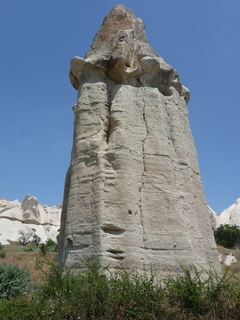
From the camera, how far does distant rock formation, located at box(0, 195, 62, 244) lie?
134 feet

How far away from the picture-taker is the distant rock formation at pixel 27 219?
134 feet

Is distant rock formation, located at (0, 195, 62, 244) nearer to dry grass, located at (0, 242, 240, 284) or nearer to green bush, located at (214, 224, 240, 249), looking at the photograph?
dry grass, located at (0, 242, 240, 284)

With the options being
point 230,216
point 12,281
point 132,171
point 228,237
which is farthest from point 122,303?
point 230,216

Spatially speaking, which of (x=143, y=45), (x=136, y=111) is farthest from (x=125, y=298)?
(x=143, y=45)

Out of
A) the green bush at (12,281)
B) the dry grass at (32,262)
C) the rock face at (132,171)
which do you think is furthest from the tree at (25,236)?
the rock face at (132,171)

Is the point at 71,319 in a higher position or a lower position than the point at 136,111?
lower

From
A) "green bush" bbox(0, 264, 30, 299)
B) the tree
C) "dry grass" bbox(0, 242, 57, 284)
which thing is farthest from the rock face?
the tree

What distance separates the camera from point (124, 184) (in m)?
5.74

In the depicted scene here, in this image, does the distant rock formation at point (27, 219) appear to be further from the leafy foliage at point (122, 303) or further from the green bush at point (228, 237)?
the leafy foliage at point (122, 303)

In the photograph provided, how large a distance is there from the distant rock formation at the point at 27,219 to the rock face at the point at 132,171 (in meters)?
36.1

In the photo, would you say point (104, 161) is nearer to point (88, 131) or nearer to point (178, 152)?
point (88, 131)

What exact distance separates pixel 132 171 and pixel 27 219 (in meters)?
42.3

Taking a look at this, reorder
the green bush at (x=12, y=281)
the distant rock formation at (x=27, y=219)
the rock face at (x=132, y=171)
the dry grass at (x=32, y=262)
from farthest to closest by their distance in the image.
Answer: the distant rock formation at (x=27, y=219), the dry grass at (x=32, y=262), the green bush at (x=12, y=281), the rock face at (x=132, y=171)

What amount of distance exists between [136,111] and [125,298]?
4074mm
